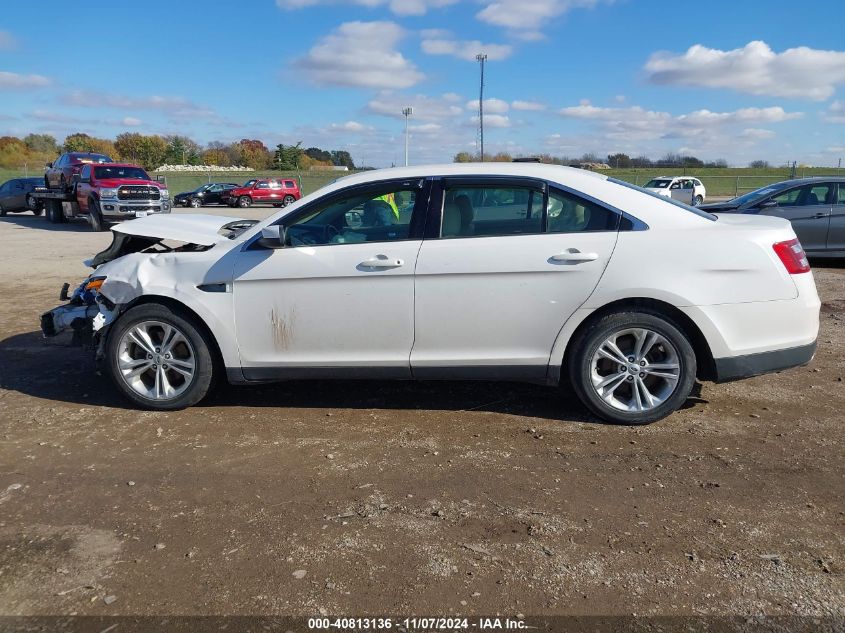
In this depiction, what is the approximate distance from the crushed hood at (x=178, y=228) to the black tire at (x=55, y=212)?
21.4 m

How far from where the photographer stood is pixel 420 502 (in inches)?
139

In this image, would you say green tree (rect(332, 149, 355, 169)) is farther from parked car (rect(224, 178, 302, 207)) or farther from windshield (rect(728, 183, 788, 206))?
windshield (rect(728, 183, 788, 206))

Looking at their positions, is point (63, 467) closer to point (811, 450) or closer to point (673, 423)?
point (673, 423)

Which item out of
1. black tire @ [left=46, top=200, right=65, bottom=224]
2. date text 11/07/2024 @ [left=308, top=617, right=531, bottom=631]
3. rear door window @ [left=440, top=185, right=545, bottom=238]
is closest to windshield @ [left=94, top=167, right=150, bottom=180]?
black tire @ [left=46, top=200, right=65, bottom=224]

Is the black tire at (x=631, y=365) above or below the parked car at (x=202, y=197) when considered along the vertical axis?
below

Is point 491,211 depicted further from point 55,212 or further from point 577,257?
point 55,212

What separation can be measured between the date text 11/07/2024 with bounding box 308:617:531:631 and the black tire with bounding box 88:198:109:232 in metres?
20.8

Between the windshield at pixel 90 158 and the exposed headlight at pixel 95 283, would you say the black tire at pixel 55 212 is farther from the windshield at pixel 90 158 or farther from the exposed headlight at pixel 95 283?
the exposed headlight at pixel 95 283

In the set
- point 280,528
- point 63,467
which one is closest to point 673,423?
point 280,528

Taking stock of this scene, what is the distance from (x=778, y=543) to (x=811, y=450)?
126cm

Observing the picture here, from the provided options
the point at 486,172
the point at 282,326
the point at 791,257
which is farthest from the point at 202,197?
the point at 791,257

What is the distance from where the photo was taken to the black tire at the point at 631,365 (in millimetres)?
4355

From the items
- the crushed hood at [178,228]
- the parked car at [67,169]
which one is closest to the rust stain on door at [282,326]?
the crushed hood at [178,228]

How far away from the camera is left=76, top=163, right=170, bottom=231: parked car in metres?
20.7
